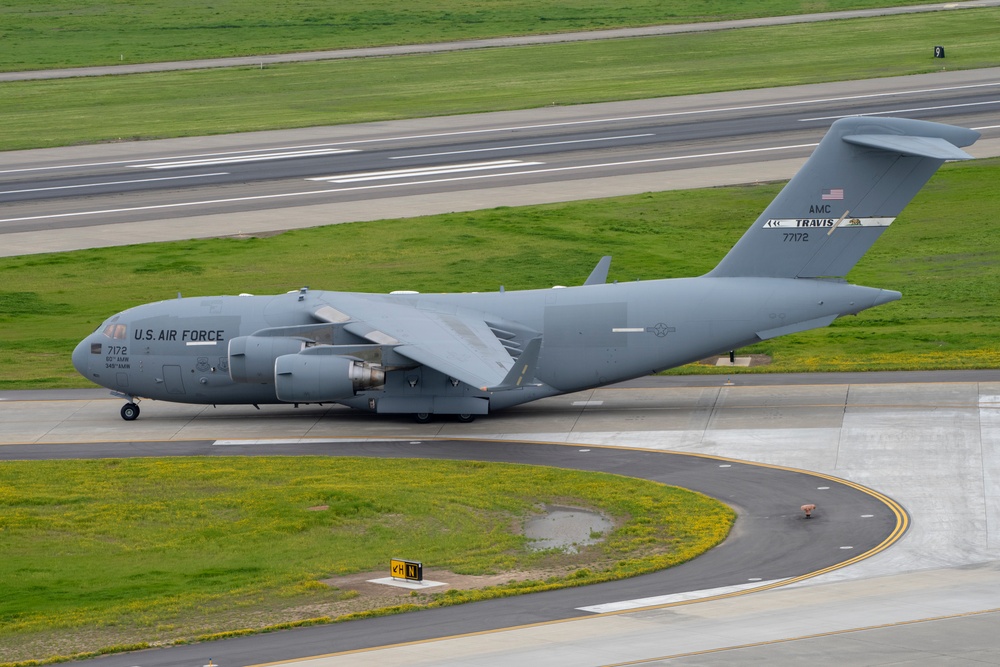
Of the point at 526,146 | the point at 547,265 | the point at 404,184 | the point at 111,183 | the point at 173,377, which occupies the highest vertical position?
the point at 526,146

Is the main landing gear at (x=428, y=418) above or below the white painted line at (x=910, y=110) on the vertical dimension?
below

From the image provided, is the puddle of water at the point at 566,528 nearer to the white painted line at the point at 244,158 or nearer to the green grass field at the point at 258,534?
the green grass field at the point at 258,534

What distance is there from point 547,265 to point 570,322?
17.7m

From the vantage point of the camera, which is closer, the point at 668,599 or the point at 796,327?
the point at 668,599

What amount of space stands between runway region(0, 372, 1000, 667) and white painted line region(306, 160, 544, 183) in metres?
28.4

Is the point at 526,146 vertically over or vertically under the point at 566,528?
over

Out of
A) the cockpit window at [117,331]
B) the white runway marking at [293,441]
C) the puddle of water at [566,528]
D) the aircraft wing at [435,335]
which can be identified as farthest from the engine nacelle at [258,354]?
the puddle of water at [566,528]

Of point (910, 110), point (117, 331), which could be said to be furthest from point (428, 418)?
point (910, 110)

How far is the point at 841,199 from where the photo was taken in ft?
131

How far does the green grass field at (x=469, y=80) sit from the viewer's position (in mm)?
88812

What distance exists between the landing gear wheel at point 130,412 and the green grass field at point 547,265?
167 inches

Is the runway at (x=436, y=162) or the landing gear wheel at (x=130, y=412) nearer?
the landing gear wheel at (x=130, y=412)

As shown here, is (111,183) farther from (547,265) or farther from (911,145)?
(911,145)

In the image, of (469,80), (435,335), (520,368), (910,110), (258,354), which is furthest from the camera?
(469,80)
